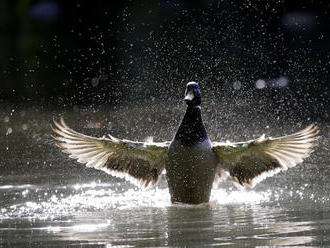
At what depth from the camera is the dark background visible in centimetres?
1591

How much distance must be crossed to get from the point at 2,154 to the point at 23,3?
44.6ft

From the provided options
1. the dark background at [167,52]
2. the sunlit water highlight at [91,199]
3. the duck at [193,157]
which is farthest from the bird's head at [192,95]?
the dark background at [167,52]

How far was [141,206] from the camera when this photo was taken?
23.7ft

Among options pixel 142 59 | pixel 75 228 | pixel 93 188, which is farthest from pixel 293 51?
pixel 75 228

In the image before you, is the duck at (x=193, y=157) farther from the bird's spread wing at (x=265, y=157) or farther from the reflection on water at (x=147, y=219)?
the reflection on water at (x=147, y=219)

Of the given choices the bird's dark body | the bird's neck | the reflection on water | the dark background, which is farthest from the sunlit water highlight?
the dark background

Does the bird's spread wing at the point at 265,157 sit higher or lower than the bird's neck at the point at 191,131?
lower

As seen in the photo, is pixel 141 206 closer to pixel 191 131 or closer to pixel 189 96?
pixel 191 131

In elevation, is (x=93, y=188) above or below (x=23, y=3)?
below

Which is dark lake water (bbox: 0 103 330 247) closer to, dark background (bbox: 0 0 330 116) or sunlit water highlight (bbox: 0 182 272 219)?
sunlit water highlight (bbox: 0 182 272 219)

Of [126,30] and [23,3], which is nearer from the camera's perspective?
[126,30]

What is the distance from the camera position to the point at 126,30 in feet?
64.3

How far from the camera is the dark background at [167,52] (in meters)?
15.9

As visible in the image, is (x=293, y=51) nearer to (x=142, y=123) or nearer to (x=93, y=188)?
(x=142, y=123)
